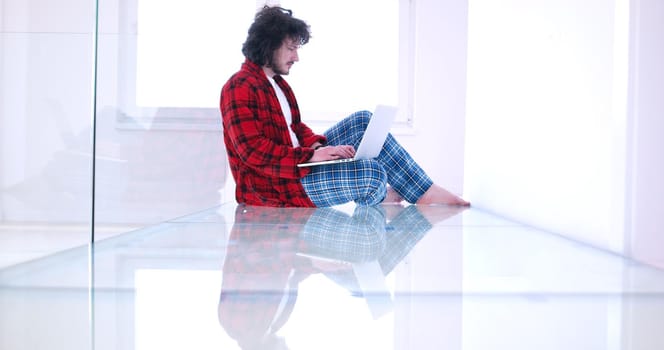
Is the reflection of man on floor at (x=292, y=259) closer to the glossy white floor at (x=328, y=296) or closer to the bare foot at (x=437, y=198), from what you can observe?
the glossy white floor at (x=328, y=296)

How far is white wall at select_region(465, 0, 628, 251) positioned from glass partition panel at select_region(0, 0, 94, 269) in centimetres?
113

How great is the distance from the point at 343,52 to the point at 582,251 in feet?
10.9

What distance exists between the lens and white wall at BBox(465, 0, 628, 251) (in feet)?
4.77

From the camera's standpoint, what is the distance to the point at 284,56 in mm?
2477

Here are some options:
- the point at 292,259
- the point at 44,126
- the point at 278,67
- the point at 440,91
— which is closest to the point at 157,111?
the point at 278,67

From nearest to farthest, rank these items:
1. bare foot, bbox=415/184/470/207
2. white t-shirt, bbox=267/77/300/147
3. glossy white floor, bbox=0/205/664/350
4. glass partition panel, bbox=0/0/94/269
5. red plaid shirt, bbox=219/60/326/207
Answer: glossy white floor, bbox=0/205/664/350, glass partition panel, bbox=0/0/94/269, red plaid shirt, bbox=219/60/326/207, white t-shirt, bbox=267/77/300/147, bare foot, bbox=415/184/470/207

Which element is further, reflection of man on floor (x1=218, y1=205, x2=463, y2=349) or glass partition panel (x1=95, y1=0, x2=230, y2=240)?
glass partition panel (x1=95, y1=0, x2=230, y2=240)

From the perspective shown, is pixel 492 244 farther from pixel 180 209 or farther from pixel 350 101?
pixel 350 101

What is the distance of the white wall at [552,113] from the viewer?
4.77 feet

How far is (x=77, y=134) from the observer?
1242 millimetres

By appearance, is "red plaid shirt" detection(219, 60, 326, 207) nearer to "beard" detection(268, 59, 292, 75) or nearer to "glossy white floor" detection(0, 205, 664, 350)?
"beard" detection(268, 59, 292, 75)

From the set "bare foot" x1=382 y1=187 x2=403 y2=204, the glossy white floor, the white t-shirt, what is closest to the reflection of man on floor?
the glossy white floor

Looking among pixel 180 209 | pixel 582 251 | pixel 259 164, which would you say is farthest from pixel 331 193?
pixel 582 251

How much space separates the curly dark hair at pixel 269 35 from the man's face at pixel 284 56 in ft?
0.04
